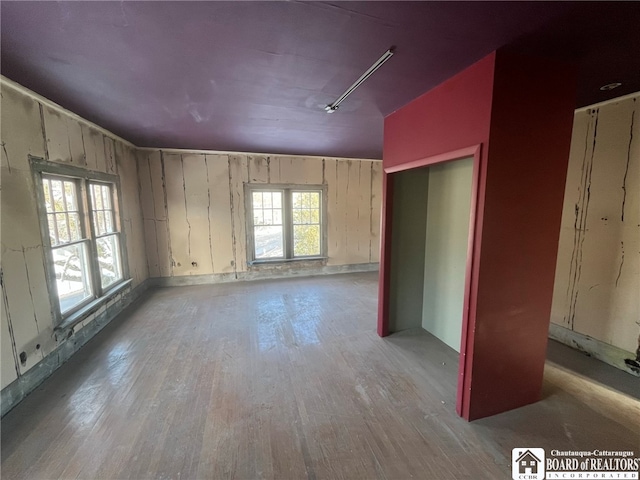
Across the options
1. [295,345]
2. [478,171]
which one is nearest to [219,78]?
[478,171]

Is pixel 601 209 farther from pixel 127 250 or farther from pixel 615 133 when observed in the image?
pixel 127 250

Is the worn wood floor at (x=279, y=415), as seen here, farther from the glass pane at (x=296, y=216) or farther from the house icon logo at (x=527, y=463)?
the glass pane at (x=296, y=216)

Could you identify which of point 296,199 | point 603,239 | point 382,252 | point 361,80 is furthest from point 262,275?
point 603,239

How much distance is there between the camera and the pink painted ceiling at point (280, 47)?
4.36ft

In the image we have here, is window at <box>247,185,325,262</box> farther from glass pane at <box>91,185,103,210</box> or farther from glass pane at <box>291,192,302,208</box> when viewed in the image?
glass pane at <box>91,185,103,210</box>

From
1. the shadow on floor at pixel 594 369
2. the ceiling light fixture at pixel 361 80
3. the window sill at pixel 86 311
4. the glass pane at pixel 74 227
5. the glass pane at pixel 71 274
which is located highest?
the ceiling light fixture at pixel 361 80

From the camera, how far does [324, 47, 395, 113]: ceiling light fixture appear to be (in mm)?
1710

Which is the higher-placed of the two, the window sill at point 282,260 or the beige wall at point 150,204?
the beige wall at point 150,204

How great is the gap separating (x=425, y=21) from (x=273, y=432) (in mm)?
2726

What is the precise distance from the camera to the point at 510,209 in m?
1.76

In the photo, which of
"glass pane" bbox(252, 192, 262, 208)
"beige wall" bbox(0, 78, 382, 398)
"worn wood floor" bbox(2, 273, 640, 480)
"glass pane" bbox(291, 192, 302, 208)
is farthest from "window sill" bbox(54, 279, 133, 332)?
"glass pane" bbox(291, 192, 302, 208)

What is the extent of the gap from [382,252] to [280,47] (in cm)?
218

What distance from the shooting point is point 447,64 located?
1.80m

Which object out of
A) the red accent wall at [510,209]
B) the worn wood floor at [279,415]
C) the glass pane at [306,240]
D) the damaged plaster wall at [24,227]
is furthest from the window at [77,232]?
the red accent wall at [510,209]
